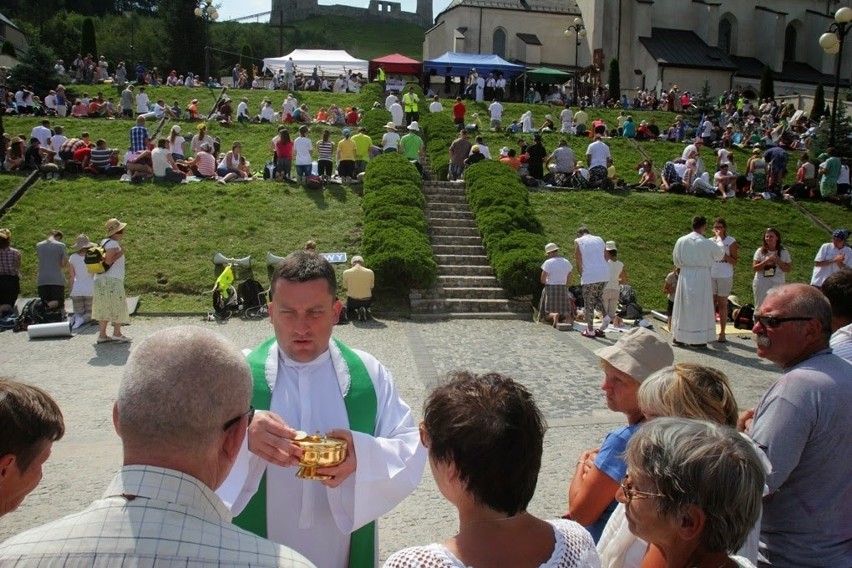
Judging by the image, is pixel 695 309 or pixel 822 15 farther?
pixel 822 15

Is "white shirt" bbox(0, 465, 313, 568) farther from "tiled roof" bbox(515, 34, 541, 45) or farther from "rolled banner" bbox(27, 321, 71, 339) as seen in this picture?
"tiled roof" bbox(515, 34, 541, 45)

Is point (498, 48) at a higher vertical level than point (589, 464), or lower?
higher

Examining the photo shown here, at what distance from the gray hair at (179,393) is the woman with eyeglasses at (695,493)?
1.25 m

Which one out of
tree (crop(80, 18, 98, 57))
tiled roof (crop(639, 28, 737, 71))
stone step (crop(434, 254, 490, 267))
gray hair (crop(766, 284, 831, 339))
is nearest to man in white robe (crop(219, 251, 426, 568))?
gray hair (crop(766, 284, 831, 339))

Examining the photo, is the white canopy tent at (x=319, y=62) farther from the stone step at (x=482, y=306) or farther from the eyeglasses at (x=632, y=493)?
the eyeglasses at (x=632, y=493)

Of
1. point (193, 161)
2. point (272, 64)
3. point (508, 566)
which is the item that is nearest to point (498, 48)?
point (272, 64)

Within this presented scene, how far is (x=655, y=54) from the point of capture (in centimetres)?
5166

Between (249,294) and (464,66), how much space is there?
93.5 feet

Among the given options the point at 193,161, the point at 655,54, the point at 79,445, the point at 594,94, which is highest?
the point at 655,54

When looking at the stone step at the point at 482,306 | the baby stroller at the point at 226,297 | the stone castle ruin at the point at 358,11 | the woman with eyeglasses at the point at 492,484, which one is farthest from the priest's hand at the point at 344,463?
the stone castle ruin at the point at 358,11

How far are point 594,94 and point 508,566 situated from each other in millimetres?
43028

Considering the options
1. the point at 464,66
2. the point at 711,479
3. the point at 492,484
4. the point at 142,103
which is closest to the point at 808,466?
the point at 711,479

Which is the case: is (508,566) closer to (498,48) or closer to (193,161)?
(193,161)

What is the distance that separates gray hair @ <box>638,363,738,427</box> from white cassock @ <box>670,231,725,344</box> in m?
9.69
